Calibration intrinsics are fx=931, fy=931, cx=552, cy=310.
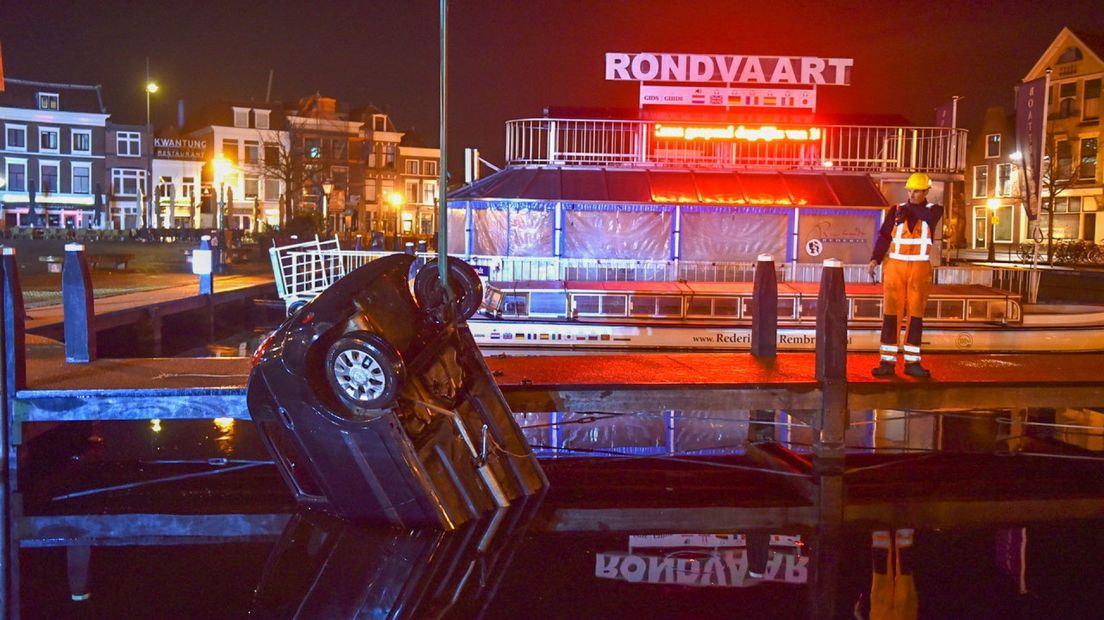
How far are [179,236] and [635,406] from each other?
190 feet

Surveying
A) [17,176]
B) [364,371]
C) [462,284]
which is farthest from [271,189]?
[364,371]

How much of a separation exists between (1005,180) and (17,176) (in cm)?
7429

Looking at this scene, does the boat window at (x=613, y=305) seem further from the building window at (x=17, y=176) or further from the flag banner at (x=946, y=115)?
the building window at (x=17, y=176)

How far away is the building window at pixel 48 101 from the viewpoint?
245 feet

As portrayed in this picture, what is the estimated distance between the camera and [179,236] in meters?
60.7

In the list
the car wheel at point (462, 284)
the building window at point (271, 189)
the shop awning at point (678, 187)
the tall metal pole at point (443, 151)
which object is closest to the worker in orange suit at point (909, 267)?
the car wheel at point (462, 284)

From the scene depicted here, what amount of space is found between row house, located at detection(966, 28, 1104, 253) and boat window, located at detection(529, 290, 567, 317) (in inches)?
1725

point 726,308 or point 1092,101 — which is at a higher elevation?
point 1092,101

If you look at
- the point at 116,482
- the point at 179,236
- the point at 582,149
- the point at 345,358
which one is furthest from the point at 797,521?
the point at 179,236

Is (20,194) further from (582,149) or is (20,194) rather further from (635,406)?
(635,406)

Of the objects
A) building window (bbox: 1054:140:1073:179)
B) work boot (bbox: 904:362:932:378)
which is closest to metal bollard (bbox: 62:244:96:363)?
work boot (bbox: 904:362:932:378)

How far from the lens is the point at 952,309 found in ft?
55.3

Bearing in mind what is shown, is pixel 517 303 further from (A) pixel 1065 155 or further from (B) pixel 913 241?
(A) pixel 1065 155

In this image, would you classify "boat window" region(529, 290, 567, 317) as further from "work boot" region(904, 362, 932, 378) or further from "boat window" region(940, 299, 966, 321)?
"work boot" region(904, 362, 932, 378)
